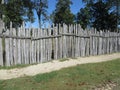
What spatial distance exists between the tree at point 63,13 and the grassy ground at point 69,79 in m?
27.4

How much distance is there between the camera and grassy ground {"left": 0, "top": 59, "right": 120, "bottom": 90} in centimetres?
947

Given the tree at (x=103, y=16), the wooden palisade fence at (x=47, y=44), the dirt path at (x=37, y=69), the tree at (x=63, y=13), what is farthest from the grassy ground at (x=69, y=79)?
the tree at (x=63, y=13)

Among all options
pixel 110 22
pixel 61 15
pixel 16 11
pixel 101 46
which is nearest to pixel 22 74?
pixel 101 46

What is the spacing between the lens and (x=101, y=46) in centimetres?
1812

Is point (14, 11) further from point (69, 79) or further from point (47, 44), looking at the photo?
point (69, 79)

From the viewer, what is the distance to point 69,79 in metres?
10.5

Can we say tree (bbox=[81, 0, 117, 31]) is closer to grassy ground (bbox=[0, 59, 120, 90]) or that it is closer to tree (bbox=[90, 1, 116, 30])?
tree (bbox=[90, 1, 116, 30])

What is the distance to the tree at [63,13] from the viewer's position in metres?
39.9

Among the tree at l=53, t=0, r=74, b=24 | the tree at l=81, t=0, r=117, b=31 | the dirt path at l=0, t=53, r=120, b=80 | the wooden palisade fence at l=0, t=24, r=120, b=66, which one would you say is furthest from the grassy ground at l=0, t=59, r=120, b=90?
the tree at l=53, t=0, r=74, b=24

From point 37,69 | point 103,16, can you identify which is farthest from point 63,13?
point 37,69

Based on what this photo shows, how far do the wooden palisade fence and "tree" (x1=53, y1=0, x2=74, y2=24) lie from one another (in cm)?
2173

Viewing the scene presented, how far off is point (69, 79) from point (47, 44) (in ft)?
13.8

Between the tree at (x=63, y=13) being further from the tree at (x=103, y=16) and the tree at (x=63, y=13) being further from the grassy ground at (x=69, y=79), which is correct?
the grassy ground at (x=69, y=79)

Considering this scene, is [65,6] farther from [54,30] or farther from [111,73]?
[111,73]
